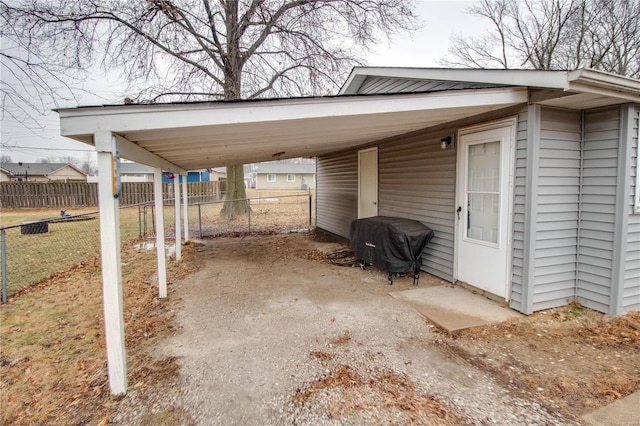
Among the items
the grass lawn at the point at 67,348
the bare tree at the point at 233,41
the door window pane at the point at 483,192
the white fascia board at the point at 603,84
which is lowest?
the grass lawn at the point at 67,348

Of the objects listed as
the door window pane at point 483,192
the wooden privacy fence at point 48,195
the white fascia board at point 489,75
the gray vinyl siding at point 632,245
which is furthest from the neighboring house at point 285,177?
the gray vinyl siding at point 632,245

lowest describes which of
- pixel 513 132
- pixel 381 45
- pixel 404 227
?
pixel 404 227

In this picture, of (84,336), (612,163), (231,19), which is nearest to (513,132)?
(612,163)

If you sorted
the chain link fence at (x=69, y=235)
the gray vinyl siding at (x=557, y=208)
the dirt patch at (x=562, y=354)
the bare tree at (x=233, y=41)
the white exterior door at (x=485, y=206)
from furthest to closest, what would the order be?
the bare tree at (x=233, y=41) < the chain link fence at (x=69, y=235) < the white exterior door at (x=485, y=206) < the gray vinyl siding at (x=557, y=208) < the dirt patch at (x=562, y=354)

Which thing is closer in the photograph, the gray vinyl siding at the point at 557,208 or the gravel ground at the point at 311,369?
the gravel ground at the point at 311,369

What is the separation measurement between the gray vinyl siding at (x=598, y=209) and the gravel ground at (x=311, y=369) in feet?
6.58

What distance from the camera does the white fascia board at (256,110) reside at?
2137 millimetres

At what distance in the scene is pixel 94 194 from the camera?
61.3 feet

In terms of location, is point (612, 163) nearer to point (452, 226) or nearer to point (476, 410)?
point (452, 226)

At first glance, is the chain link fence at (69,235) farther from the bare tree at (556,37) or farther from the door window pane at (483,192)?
the bare tree at (556,37)

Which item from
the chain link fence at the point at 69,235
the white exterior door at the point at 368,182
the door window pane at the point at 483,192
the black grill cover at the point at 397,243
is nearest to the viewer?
the door window pane at the point at 483,192

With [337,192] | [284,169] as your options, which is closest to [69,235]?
[337,192]

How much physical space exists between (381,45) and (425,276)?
9151mm


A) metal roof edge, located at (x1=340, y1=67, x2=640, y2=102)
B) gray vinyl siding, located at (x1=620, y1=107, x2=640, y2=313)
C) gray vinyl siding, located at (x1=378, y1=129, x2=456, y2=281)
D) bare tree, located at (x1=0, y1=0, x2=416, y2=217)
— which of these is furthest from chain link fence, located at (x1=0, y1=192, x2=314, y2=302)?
gray vinyl siding, located at (x1=620, y1=107, x2=640, y2=313)
